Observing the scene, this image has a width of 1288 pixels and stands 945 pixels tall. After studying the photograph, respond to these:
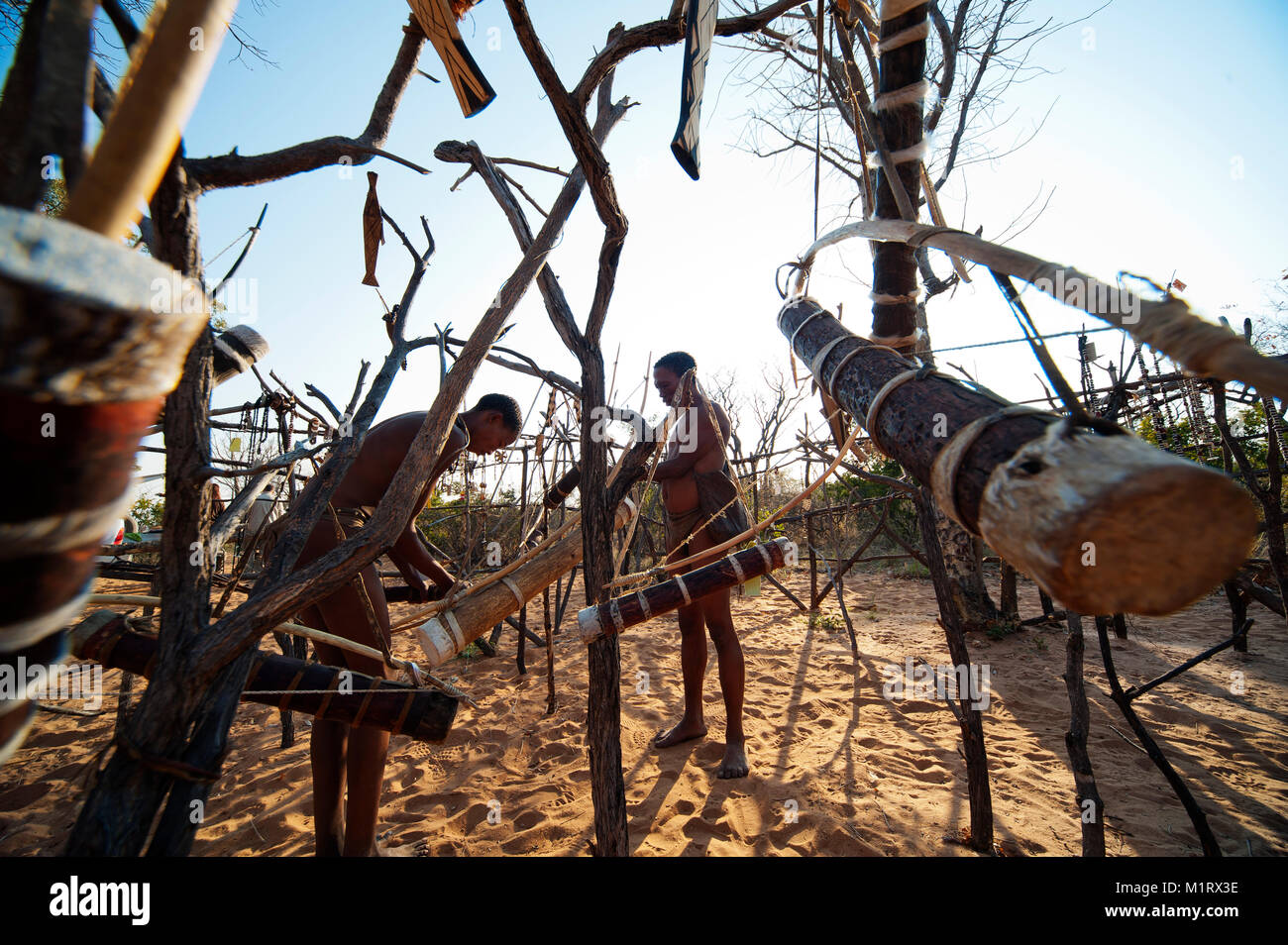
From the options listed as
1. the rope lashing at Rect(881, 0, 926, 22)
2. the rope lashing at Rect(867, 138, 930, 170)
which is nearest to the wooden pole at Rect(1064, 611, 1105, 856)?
the rope lashing at Rect(867, 138, 930, 170)

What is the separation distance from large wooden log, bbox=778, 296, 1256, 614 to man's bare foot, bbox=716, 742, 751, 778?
2606mm

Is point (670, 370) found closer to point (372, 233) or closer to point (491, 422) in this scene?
point (491, 422)

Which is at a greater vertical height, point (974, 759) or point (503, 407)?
point (503, 407)

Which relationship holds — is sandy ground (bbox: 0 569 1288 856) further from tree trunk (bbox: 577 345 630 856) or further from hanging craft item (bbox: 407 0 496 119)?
hanging craft item (bbox: 407 0 496 119)

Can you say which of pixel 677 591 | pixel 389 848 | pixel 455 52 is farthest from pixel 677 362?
pixel 389 848

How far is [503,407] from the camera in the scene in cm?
287

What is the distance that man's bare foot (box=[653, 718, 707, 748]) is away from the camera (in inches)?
130

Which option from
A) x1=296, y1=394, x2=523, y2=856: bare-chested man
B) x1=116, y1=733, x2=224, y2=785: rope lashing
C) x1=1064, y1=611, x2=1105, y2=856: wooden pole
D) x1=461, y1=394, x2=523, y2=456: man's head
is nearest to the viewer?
x1=116, y1=733, x2=224, y2=785: rope lashing

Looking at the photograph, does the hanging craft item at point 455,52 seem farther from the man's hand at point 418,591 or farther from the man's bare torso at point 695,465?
the man's hand at point 418,591

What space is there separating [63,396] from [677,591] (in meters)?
1.73

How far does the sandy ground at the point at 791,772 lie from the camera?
2.42 metres

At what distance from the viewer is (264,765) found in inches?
130
